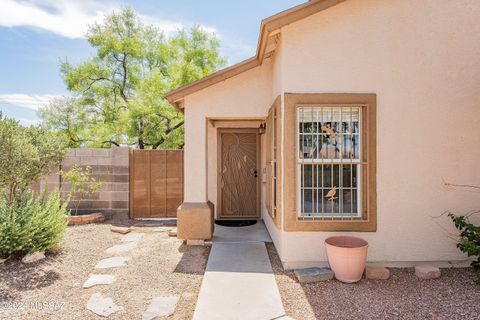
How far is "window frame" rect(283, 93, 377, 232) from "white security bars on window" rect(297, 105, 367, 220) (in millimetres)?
142

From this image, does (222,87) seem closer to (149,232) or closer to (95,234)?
(149,232)

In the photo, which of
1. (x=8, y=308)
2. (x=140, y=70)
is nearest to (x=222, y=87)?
(x=8, y=308)

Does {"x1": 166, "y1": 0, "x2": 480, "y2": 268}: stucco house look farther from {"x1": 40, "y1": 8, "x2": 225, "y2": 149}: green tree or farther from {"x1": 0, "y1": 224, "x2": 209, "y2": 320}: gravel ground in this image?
{"x1": 40, "y1": 8, "x2": 225, "y2": 149}: green tree

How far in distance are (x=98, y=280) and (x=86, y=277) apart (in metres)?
0.33

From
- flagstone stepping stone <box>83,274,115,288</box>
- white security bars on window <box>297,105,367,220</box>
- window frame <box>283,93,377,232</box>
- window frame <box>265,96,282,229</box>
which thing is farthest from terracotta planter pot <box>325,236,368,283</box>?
flagstone stepping stone <box>83,274,115,288</box>

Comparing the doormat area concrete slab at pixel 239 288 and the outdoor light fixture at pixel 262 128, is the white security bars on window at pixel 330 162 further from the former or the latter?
the outdoor light fixture at pixel 262 128

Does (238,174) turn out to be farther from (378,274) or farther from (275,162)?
(378,274)

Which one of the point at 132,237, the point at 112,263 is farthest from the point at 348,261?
the point at 132,237

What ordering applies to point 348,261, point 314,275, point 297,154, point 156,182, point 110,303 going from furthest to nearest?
point 156,182 < point 297,154 < point 314,275 < point 348,261 < point 110,303

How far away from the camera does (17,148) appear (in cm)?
559

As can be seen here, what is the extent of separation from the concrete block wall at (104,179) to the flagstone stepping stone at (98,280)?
453 cm

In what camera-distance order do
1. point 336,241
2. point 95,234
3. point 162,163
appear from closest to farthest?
point 336,241
point 95,234
point 162,163

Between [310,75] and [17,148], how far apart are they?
18.7 ft

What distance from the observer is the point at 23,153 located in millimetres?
5699
